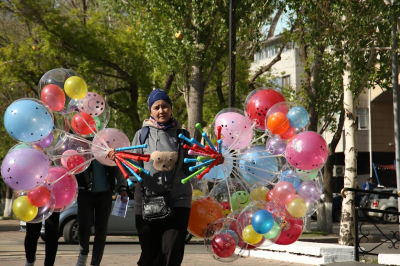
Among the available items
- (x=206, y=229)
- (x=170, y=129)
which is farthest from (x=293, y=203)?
(x=170, y=129)

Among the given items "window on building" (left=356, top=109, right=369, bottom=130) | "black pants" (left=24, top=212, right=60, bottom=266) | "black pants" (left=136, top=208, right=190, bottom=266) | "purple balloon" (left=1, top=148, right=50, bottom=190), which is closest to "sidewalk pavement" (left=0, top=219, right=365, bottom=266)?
"black pants" (left=24, top=212, right=60, bottom=266)

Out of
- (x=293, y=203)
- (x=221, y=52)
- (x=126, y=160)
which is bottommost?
(x=293, y=203)

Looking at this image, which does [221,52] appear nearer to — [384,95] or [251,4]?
[251,4]

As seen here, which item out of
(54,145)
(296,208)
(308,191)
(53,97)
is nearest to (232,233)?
(296,208)

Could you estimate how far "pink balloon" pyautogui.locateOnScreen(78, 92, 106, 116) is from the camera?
6.44 m

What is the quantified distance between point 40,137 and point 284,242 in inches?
106

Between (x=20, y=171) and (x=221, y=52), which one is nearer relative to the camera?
(x=20, y=171)

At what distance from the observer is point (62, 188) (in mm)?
6004

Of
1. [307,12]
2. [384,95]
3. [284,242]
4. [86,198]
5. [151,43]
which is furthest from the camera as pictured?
[384,95]

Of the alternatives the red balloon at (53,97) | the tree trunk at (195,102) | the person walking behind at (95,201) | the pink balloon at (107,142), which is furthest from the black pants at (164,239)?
the tree trunk at (195,102)

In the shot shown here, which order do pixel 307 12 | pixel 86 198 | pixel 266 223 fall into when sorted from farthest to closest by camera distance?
pixel 307 12 → pixel 86 198 → pixel 266 223

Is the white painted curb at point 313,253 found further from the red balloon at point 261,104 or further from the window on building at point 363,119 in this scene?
the window on building at point 363,119

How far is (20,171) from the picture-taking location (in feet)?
17.9

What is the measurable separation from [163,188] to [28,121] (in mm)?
1521
